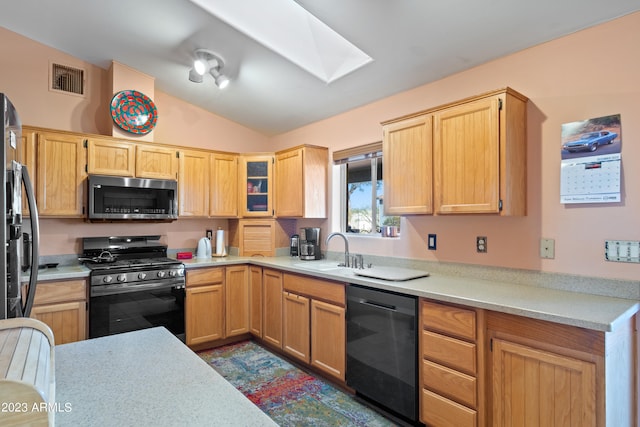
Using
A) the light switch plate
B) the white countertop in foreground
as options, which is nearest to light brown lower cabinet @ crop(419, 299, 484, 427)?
the light switch plate

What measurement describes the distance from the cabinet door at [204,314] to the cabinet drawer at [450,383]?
221cm

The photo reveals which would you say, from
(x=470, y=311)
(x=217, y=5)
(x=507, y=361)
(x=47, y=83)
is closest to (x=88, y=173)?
(x=47, y=83)

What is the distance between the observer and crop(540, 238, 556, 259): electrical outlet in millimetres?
2086

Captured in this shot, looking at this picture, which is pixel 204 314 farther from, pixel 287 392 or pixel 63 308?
pixel 287 392

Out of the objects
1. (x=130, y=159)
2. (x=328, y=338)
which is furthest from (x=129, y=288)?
(x=328, y=338)

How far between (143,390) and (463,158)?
6.84ft

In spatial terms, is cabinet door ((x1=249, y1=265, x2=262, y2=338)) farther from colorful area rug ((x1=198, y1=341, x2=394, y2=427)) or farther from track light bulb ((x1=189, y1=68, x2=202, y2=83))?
track light bulb ((x1=189, y1=68, x2=202, y2=83))

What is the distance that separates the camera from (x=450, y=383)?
1.92m

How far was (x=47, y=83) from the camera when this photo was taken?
320 cm

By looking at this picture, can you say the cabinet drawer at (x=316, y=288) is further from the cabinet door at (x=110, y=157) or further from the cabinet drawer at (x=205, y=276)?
the cabinet door at (x=110, y=157)

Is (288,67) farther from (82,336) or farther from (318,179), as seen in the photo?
(82,336)

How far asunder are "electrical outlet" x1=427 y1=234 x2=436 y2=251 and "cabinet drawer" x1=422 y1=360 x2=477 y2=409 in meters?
0.94

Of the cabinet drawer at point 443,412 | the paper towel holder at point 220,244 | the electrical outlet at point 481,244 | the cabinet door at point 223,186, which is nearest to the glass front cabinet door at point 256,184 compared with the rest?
the cabinet door at point 223,186

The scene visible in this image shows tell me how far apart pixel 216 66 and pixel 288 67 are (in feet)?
2.12
